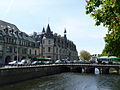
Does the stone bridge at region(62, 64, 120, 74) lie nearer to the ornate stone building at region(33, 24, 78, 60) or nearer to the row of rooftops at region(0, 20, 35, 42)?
the row of rooftops at region(0, 20, 35, 42)

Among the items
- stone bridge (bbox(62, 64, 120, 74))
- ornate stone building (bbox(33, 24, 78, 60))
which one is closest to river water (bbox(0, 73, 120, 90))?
stone bridge (bbox(62, 64, 120, 74))

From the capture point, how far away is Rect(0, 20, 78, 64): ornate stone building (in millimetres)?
65875

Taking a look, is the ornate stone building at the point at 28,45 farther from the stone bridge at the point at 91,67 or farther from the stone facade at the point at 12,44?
the stone bridge at the point at 91,67

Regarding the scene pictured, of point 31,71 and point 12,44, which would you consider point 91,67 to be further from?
point 31,71

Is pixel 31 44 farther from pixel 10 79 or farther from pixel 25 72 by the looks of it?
pixel 10 79

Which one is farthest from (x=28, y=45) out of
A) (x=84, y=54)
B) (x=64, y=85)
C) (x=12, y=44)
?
(x=84, y=54)

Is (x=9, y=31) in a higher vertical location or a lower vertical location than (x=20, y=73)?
higher

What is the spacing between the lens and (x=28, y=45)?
8000 cm

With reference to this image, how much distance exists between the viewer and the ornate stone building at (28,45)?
6588 centimetres

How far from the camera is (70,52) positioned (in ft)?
405

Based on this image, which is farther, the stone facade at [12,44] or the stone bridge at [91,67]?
the stone bridge at [91,67]

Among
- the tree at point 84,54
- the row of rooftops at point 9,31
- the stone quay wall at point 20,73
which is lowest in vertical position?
the stone quay wall at point 20,73

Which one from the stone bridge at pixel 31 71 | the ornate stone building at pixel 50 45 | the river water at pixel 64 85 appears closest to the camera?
the river water at pixel 64 85

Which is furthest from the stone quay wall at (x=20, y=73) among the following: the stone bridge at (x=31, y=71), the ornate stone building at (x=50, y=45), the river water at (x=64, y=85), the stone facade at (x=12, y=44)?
the ornate stone building at (x=50, y=45)
